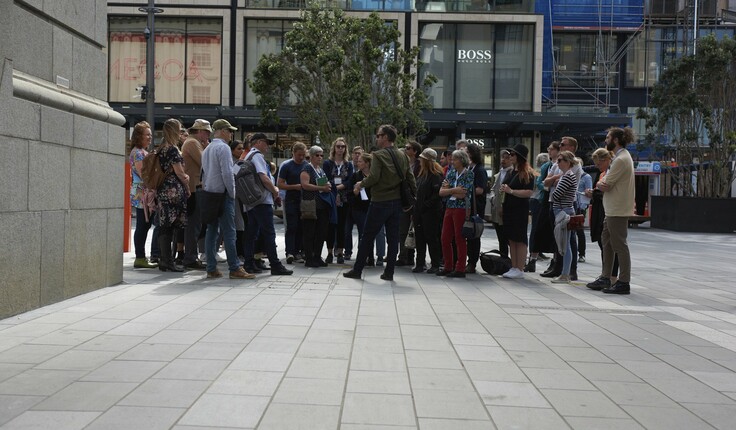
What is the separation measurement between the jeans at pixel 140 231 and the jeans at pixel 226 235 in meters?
1.19

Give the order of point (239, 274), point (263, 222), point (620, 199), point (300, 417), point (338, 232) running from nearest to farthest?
point (300, 417)
point (620, 199)
point (239, 274)
point (263, 222)
point (338, 232)

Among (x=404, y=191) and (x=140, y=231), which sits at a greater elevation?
(x=404, y=191)

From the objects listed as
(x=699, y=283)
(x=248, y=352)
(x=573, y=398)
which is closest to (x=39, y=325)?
(x=248, y=352)

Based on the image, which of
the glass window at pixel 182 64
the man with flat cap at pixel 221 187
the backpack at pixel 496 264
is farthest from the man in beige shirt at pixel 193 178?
the glass window at pixel 182 64

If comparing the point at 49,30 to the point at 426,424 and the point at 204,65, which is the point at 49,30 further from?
the point at 204,65

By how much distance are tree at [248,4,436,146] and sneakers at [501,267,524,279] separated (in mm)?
15429

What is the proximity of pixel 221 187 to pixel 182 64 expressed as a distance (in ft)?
90.4

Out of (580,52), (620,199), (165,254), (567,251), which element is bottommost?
(165,254)

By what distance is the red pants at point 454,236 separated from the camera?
10.2 metres

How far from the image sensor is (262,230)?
9828 millimetres

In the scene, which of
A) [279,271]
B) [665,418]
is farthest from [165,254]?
[665,418]

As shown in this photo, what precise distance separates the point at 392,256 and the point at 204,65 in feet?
90.1

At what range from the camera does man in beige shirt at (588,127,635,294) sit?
8.79 meters

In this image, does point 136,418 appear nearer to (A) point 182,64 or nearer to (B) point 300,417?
(B) point 300,417
